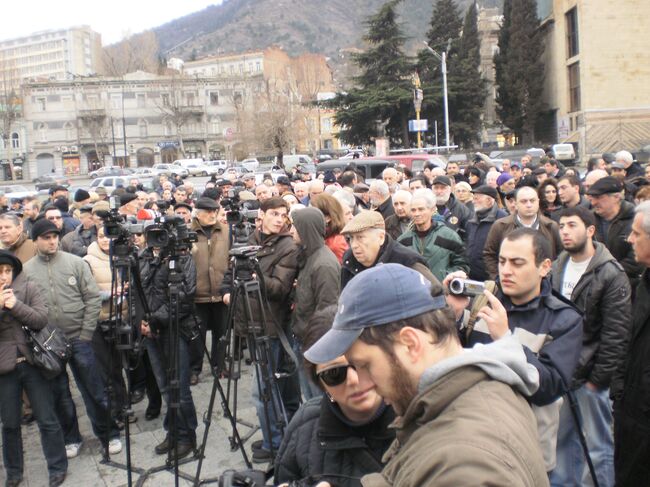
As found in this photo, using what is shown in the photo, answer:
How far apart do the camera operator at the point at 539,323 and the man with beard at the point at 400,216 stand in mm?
3421

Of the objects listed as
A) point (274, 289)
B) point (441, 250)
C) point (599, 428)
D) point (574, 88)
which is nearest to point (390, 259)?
point (274, 289)

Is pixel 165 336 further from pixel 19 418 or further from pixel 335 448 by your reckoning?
pixel 335 448

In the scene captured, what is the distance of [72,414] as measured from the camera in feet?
17.2

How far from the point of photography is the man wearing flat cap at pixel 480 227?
697 centimetres

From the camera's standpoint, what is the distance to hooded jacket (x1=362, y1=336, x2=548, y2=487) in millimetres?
1301

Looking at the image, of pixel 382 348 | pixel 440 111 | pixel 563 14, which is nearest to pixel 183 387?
pixel 382 348

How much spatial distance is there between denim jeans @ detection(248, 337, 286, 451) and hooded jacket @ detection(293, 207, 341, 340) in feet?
0.93

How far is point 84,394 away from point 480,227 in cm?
469

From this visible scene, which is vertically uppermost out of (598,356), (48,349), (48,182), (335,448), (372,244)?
(48,182)

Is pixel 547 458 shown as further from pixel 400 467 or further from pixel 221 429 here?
pixel 221 429

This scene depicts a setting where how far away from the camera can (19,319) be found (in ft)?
14.9

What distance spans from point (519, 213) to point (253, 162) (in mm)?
44870

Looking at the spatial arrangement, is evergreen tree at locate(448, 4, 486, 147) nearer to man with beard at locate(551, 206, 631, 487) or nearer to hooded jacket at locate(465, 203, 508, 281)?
hooded jacket at locate(465, 203, 508, 281)

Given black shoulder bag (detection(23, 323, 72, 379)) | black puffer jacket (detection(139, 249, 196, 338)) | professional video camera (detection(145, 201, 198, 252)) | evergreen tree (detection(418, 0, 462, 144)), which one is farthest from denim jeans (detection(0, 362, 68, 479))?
evergreen tree (detection(418, 0, 462, 144))
